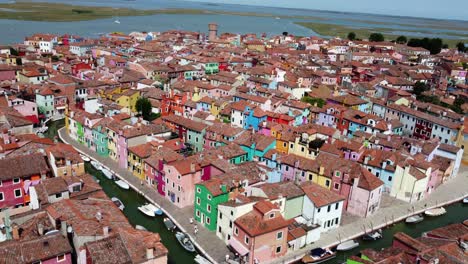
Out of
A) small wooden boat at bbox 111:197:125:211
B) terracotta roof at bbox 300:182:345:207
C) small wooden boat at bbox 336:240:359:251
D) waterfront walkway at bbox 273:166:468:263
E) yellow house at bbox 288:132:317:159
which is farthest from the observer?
yellow house at bbox 288:132:317:159

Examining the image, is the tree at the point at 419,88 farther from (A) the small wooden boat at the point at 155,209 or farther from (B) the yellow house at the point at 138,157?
(A) the small wooden boat at the point at 155,209

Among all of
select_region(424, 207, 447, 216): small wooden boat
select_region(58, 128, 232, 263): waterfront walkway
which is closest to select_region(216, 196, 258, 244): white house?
select_region(58, 128, 232, 263): waterfront walkway

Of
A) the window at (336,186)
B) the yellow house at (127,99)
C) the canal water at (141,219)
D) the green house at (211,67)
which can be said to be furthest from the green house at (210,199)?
the green house at (211,67)

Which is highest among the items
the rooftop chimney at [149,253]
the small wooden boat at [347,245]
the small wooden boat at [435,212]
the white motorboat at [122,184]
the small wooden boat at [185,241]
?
the rooftop chimney at [149,253]

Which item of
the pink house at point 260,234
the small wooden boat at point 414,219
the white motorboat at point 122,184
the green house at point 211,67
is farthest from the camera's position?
the green house at point 211,67

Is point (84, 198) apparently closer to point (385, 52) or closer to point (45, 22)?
point (385, 52)

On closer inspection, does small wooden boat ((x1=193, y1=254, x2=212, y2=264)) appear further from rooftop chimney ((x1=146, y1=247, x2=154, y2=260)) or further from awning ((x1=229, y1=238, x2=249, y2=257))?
rooftop chimney ((x1=146, y1=247, x2=154, y2=260))

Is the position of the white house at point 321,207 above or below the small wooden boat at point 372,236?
above
